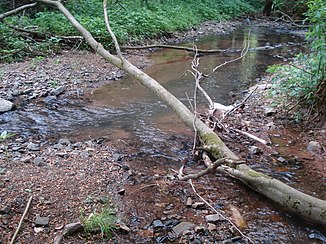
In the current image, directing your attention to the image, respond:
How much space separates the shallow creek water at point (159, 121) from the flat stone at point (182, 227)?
0.57m

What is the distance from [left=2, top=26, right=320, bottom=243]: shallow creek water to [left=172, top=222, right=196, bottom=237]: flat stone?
0.57m

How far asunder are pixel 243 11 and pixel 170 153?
2354 cm

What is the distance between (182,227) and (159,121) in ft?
9.48

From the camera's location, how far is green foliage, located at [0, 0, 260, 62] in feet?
30.3

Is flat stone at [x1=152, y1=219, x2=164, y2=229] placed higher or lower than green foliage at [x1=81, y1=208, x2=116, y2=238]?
lower

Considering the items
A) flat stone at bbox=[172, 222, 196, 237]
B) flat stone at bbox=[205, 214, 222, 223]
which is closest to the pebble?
flat stone at bbox=[172, 222, 196, 237]

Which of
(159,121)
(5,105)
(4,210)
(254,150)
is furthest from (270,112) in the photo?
(5,105)

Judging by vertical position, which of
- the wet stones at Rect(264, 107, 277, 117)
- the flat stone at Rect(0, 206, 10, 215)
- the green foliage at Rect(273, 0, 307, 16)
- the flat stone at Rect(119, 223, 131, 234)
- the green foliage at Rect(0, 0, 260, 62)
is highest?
the green foliage at Rect(273, 0, 307, 16)

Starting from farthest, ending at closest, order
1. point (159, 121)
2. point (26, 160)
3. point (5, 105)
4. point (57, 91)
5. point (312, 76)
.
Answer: point (57, 91)
point (5, 105)
point (159, 121)
point (312, 76)
point (26, 160)

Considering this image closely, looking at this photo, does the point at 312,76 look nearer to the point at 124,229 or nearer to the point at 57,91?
the point at 124,229

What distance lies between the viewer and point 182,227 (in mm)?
3129

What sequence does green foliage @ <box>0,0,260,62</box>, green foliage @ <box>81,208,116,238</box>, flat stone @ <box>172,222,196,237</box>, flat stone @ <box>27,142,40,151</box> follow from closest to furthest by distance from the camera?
green foliage @ <box>81,208,116,238</box> < flat stone @ <box>172,222,196,237</box> < flat stone @ <box>27,142,40,151</box> < green foliage @ <box>0,0,260,62</box>

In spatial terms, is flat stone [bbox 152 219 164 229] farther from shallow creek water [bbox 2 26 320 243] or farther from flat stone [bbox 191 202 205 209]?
shallow creek water [bbox 2 26 320 243]

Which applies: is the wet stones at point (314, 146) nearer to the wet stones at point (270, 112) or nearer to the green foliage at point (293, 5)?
the wet stones at point (270, 112)
